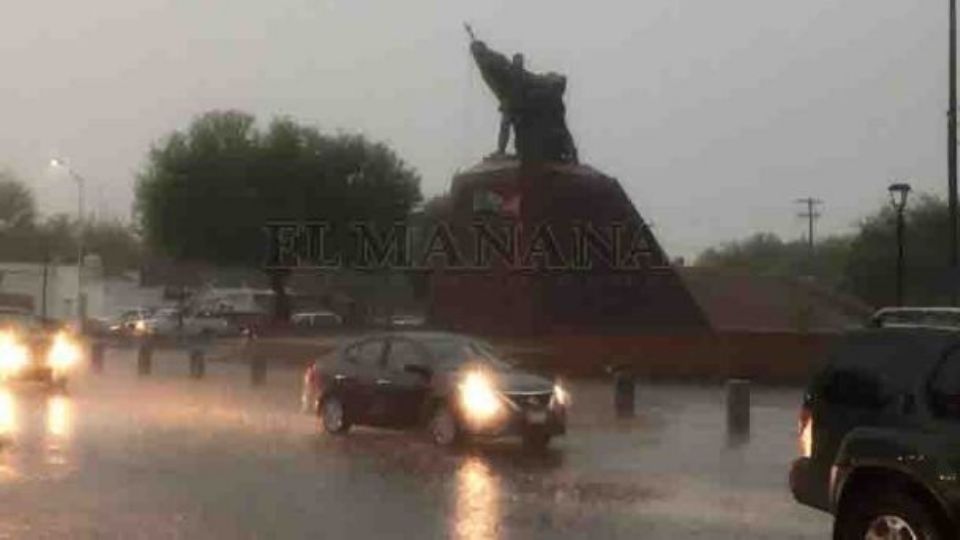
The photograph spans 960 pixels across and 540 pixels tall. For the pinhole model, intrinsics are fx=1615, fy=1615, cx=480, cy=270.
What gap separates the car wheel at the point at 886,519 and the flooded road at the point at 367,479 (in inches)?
113

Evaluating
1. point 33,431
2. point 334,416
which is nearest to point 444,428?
point 334,416

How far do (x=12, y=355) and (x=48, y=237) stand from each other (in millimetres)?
104355

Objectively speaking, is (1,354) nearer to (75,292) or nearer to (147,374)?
(147,374)

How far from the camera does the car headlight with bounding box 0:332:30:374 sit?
32625mm

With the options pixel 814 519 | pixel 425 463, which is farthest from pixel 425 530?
pixel 425 463

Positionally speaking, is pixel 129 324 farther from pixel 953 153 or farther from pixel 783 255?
pixel 783 255

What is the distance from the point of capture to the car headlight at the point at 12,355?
3262 centimetres

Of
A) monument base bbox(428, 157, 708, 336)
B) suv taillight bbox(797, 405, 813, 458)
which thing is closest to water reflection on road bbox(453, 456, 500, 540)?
suv taillight bbox(797, 405, 813, 458)

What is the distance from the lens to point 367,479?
16.3 m

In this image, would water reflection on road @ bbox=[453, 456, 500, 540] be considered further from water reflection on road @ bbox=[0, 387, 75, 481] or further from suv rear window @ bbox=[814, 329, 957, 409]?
water reflection on road @ bbox=[0, 387, 75, 481]

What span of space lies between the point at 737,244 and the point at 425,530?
151 metres

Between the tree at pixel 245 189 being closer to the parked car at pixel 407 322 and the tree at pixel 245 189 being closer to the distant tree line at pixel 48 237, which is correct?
the parked car at pixel 407 322

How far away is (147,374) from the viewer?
4053cm

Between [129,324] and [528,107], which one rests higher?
[528,107]
